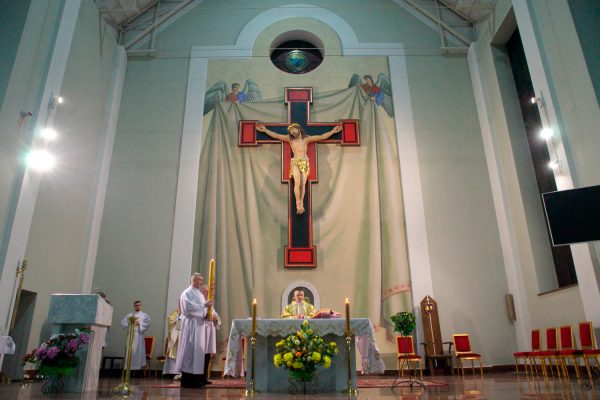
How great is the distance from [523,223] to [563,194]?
3.04 m

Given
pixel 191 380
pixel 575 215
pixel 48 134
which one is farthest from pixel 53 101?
pixel 575 215

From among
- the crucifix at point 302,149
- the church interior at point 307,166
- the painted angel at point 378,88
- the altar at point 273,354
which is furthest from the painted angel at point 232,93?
the altar at point 273,354

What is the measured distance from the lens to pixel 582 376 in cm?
596

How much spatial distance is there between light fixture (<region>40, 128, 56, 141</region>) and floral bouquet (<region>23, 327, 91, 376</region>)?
11.4 ft

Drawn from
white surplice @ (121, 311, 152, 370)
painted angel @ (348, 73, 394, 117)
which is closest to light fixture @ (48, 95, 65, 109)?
white surplice @ (121, 311, 152, 370)

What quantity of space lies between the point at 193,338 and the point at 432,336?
409cm

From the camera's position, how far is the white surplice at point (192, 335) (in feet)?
17.7

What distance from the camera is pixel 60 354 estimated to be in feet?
14.1

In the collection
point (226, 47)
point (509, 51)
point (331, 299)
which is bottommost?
point (331, 299)

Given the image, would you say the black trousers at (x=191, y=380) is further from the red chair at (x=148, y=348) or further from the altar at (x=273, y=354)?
the red chair at (x=148, y=348)

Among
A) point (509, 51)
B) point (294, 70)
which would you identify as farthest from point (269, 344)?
point (509, 51)

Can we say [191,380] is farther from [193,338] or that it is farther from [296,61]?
[296,61]

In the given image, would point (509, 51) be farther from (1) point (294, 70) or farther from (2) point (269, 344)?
(2) point (269, 344)

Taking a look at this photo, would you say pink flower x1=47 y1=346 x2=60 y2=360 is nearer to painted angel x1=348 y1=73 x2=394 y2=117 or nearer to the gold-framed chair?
the gold-framed chair
